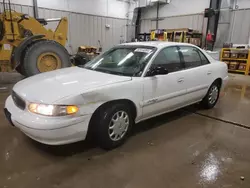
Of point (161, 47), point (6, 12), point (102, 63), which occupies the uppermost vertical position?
point (6, 12)

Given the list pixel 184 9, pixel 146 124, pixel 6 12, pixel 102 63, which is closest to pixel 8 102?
pixel 102 63

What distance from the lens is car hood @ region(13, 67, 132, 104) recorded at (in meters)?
2.05

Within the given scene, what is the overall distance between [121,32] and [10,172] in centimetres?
1217

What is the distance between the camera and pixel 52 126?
1.94m

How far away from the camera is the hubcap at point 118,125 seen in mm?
2371

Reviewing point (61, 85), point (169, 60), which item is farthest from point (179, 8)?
point (61, 85)

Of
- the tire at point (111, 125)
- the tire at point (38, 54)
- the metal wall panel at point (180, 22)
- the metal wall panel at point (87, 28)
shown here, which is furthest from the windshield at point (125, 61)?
the metal wall panel at point (180, 22)

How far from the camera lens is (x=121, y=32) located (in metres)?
13.2

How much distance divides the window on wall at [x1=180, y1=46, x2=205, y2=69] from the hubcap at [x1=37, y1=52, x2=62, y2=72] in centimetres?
360

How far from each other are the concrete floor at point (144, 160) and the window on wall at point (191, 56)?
0.99 metres

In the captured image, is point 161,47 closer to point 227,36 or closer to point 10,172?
point 10,172

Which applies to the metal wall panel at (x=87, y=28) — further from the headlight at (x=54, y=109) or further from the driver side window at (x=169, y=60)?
the headlight at (x=54, y=109)

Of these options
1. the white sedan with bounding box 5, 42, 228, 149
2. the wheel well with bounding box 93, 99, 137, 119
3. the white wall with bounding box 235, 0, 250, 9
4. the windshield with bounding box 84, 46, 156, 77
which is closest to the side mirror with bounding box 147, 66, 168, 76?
the white sedan with bounding box 5, 42, 228, 149

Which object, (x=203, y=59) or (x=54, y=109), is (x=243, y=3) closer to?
(x=203, y=59)
